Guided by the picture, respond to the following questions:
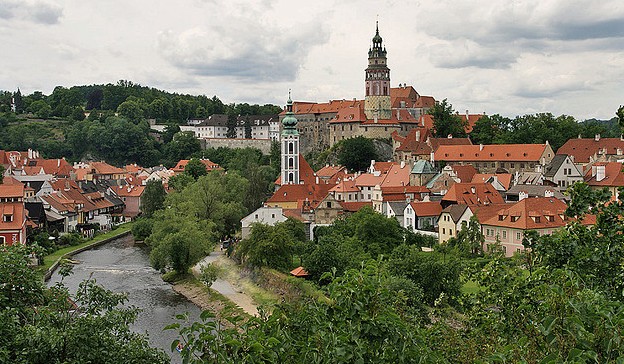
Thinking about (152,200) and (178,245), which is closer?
(178,245)

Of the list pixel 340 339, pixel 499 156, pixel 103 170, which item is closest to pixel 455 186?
pixel 499 156

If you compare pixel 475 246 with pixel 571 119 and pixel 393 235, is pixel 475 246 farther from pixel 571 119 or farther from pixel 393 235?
pixel 571 119

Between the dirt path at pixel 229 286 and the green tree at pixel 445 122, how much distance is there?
94.0 ft

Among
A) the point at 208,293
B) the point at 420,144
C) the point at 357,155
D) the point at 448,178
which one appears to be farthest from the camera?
the point at 357,155

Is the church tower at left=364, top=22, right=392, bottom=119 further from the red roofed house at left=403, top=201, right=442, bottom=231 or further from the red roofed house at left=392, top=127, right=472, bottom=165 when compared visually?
the red roofed house at left=403, top=201, right=442, bottom=231

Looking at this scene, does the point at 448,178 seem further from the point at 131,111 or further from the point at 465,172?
the point at 131,111

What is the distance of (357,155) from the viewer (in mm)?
60188

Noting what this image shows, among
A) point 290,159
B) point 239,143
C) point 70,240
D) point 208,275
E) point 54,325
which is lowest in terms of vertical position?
point 208,275

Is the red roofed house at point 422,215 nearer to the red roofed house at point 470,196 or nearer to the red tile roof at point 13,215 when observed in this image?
the red roofed house at point 470,196

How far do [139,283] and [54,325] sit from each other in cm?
2354

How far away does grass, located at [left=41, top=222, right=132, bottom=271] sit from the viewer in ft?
111

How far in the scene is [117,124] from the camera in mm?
87188

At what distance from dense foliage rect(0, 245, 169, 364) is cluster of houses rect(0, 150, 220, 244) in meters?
24.3

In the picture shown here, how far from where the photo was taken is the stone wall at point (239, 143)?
272ft
